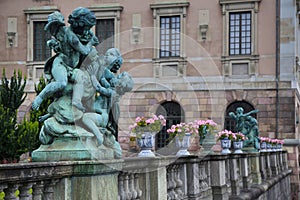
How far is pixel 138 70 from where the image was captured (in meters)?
30.8

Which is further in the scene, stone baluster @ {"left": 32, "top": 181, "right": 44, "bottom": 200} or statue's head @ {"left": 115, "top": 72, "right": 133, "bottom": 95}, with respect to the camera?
statue's head @ {"left": 115, "top": 72, "right": 133, "bottom": 95}

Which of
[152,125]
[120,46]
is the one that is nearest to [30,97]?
[120,46]

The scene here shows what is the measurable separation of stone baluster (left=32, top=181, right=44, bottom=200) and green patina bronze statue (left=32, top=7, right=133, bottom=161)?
0.64 m

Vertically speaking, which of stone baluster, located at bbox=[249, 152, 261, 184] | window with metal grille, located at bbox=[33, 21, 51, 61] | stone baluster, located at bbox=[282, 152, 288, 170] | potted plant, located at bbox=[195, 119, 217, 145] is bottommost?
stone baluster, located at bbox=[282, 152, 288, 170]

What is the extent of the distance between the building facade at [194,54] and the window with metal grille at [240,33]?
47mm

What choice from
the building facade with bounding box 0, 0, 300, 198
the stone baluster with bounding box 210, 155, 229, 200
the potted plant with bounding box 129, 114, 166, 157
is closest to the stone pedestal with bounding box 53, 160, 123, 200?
the potted plant with bounding box 129, 114, 166, 157

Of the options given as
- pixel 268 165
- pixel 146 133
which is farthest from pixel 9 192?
pixel 268 165

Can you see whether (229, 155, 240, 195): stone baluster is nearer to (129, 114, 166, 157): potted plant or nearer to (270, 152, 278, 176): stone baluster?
(129, 114, 166, 157): potted plant

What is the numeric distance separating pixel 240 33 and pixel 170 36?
11.4 feet

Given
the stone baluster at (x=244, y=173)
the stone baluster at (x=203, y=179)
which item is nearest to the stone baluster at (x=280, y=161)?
the stone baluster at (x=244, y=173)

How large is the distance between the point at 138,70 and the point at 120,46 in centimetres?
179

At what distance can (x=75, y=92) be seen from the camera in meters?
6.09

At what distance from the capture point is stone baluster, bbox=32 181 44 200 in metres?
5.09

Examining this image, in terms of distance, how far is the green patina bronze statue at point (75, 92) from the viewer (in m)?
5.94
